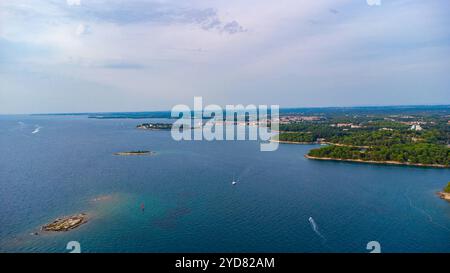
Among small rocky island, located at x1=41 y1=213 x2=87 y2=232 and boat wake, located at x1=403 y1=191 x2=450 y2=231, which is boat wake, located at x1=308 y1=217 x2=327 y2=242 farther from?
small rocky island, located at x1=41 y1=213 x2=87 y2=232

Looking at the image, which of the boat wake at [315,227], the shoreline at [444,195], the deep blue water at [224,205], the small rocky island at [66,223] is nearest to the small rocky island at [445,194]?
the shoreline at [444,195]

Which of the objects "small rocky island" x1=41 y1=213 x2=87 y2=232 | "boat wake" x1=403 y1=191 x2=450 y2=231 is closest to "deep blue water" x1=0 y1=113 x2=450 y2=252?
"boat wake" x1=403 y1=191 x2=450 y2=231

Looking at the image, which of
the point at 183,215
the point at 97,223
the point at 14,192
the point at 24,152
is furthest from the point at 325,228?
the point at 24,152

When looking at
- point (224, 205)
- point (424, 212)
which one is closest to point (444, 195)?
point (424, 212)

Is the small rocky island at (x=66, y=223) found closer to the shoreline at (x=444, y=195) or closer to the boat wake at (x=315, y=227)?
the boat wake at (x=315, y=227)

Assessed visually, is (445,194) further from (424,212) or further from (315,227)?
(315,227)

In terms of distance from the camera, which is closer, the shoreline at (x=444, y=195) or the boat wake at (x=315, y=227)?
the boat wake at (x=315, y=227)

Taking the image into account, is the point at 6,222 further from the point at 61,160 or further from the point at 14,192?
the point at 61,160
